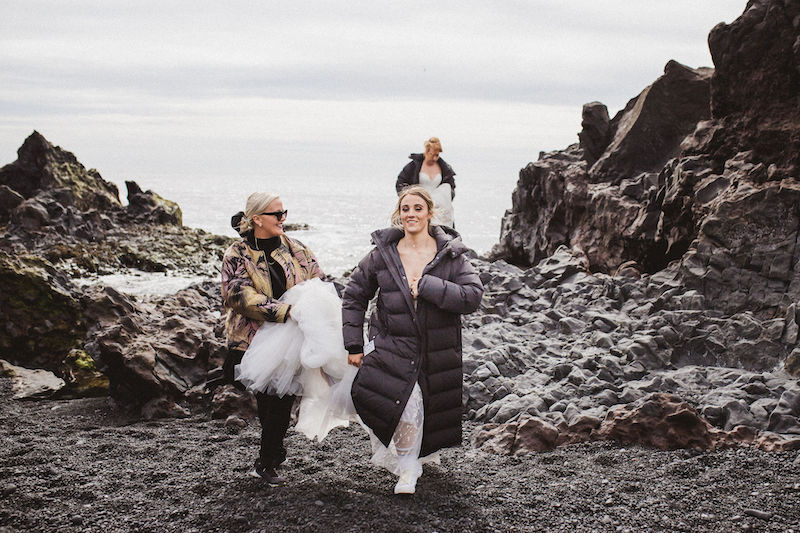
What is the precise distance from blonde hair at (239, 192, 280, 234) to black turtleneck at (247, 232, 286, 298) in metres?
0.08

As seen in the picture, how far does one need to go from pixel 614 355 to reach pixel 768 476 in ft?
10.4

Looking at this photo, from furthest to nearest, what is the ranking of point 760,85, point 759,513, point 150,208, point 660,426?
point 150,208, point 760,85, point 660,426, point 759,513

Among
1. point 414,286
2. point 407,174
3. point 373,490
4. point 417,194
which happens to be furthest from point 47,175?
point 414,286

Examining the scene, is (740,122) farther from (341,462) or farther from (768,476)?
(341,462)

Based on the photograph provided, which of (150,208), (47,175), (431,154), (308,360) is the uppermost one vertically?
(47,175)

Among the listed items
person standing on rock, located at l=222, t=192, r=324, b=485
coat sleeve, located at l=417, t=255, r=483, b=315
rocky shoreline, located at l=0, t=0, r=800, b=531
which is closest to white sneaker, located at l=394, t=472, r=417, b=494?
rocky shoreline, located at l=0, t=0, r=800, b=531

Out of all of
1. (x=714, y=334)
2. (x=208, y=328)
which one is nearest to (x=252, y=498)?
(x=208, y=328)

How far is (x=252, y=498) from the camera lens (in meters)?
4.82

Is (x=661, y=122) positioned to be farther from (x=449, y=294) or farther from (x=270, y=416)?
(x=270, y=416)

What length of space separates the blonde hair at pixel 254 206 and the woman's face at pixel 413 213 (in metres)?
1.08

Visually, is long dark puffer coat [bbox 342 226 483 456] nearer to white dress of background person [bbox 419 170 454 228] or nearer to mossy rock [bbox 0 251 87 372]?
mossy rock [bbox 0 251 87 372]

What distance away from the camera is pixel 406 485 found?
187 inches

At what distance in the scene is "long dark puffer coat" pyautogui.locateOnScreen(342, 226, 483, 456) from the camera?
4.63 meters

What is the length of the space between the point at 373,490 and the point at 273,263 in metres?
2.00
